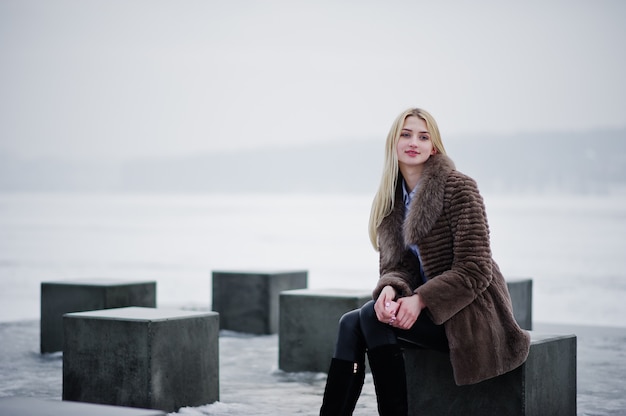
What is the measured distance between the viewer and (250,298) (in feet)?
31.5

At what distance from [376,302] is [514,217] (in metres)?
54.7

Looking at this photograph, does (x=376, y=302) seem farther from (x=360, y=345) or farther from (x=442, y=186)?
(x=442, y=186)

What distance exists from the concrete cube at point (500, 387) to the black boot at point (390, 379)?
22.9 inches

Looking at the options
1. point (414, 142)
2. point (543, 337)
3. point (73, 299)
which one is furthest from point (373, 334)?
point (73, 299)

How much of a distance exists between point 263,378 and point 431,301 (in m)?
2.98

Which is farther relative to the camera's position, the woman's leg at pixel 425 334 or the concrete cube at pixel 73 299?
the concrete cube at pixel 73 299

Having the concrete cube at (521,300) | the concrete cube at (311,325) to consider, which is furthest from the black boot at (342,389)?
the concrete cube at (521,300)

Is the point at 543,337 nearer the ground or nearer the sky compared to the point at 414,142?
nearer the ground

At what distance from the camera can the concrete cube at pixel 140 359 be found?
525cm

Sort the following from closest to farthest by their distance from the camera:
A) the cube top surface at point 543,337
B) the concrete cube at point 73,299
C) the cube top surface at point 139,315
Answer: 1. the cube top surface at point 543,337
2. the cube top surface at point 139,315
3. the concrete cube at point 73,299

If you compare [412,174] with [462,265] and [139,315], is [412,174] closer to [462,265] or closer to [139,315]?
[462,265]

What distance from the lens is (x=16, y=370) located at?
6949mm

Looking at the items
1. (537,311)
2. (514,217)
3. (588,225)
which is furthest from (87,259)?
(514,217)

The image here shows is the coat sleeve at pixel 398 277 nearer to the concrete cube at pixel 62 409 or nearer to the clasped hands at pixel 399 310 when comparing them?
the clasped hands at pixel 399 310
